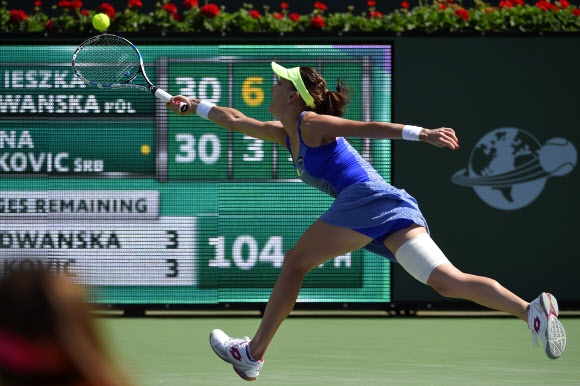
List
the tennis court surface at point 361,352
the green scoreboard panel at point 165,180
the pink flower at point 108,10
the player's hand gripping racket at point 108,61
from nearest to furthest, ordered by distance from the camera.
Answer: the tennis court surface at point 361,352 → the player's hand gripping racket at point 108,61 → the green scoreboard panel at point 165,180 → the pink flower at point 108,10

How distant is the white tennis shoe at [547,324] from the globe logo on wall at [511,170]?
11.5 ft

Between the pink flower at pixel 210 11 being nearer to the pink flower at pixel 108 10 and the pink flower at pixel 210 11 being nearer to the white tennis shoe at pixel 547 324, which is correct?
the pink flower at pixel 108 10

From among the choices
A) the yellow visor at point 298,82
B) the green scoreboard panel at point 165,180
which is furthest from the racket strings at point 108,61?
the yellow visor at point 298,82

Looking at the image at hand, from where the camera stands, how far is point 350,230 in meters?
4.29

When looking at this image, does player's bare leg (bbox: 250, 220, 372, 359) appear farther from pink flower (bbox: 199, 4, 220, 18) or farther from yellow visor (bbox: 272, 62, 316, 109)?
pink flower (bbox: 199, 4, 220, 18)

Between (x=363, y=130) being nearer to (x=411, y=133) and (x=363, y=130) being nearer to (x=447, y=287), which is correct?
(x=411, y=133)

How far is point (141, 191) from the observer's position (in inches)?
286

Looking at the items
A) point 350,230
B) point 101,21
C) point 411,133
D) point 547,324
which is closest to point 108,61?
point 101,21

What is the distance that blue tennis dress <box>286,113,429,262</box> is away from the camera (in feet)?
14.0

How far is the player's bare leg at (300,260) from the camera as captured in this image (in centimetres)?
429

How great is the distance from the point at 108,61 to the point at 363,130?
2.67m

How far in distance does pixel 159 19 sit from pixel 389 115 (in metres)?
2.02

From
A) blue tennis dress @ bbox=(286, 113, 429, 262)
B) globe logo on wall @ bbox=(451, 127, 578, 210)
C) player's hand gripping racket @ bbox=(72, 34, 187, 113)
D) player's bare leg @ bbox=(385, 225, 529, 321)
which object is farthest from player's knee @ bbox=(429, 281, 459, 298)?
globe logo on wall @ bbox=(451, 127, 578, 210)

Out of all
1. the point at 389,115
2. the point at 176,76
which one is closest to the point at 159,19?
the point at 176,76
